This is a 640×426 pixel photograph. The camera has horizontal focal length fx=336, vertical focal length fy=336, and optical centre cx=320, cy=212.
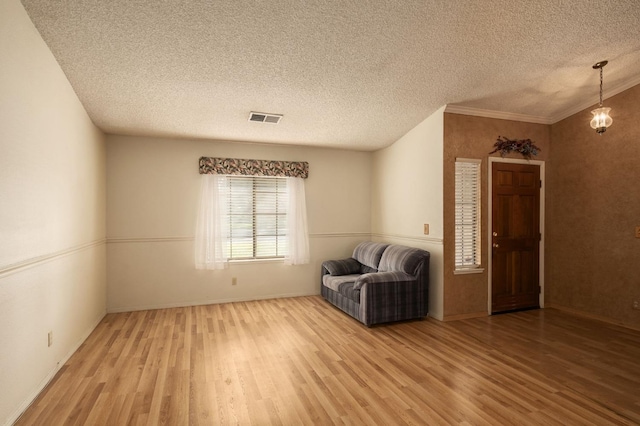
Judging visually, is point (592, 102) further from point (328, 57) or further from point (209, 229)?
point (209, 229)

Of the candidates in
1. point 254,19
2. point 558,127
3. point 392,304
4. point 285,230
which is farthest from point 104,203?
point 558,127

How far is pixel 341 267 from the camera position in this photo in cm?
524

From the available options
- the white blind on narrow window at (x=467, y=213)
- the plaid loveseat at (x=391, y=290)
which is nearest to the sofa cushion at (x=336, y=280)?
the plaid loveseat at (x=391, y=290)

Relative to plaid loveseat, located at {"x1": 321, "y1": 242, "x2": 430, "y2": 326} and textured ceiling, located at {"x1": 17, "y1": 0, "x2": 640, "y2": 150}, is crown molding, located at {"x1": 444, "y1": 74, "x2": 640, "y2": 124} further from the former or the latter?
plaid loveseat, located at {"x1": 321, "y1": 242, "x2": 430, "y2": 326}

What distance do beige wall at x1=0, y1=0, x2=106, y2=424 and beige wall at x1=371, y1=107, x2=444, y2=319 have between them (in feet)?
13.2

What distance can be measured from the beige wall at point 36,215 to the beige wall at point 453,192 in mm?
4076

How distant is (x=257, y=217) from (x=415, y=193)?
246cm

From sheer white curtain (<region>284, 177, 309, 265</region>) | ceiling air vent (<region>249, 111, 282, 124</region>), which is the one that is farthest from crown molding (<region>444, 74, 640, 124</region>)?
sheer white curtain (<region>284, 177, 309, 265</region>)

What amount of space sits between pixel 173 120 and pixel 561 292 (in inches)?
228

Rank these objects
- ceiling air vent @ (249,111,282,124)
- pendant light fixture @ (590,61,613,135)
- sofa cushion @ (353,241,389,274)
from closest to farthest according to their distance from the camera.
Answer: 1. pendant light fixture @ (590,61,613,135)
2. ceiling air vent @ (249,111,282,124)
3. sofa cushion @ (353,241,389,274)

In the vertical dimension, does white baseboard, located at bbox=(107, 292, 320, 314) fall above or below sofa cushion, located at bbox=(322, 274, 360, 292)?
below

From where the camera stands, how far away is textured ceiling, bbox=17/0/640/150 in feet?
8.48

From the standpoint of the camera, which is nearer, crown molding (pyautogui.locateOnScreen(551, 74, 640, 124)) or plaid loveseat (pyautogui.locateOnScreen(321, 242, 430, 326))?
crown molding (pyautogui.locateOnScreen(551, 74, 640, 124))

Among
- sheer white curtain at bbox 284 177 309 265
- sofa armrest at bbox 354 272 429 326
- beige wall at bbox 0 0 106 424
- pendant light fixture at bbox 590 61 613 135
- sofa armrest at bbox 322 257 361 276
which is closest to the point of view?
beige wall at bbox 0 0 106 424
